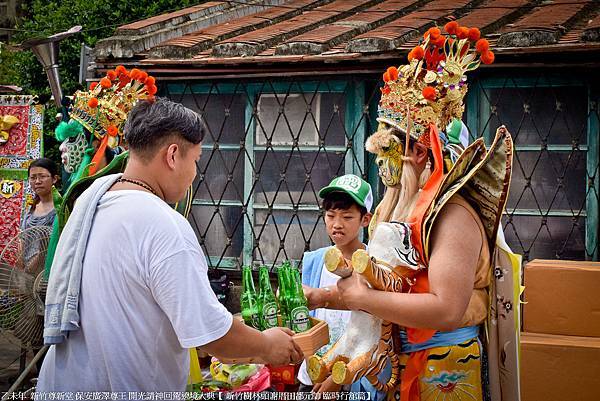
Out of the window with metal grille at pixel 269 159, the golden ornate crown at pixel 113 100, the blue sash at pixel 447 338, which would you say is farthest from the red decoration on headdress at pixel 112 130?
the blue sash at pixel 447 338

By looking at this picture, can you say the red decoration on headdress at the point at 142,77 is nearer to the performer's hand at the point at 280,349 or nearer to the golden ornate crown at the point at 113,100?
the golden ornate crown at the point at 113,100

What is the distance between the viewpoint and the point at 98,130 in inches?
215

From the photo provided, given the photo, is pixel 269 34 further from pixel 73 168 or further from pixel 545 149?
pixel 545 149

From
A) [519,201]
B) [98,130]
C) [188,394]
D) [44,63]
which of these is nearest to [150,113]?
[188,394]

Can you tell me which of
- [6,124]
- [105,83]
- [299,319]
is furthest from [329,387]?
[6,124]

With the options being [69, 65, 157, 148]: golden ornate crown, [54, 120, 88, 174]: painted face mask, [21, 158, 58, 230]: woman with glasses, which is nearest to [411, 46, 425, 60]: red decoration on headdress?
[69, 65, 157, 148]: golden ornate crown

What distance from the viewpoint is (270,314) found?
3.05 meters

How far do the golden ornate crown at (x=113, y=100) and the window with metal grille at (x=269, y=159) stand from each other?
765 mm

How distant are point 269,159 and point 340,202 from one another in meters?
1.94

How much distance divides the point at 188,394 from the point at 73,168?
2.98 meters

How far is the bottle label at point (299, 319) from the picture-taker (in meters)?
3.08

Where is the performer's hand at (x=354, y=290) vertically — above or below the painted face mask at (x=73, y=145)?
below

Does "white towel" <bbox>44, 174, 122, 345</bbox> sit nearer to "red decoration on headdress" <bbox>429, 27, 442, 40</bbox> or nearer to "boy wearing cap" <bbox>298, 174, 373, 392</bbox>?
"red decoration on headdress" <bbox>429, 27, 442, 40</bbox>

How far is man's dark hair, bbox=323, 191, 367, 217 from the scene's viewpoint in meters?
4.12
